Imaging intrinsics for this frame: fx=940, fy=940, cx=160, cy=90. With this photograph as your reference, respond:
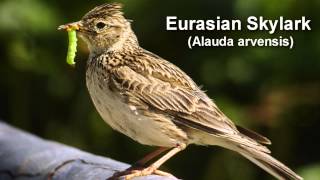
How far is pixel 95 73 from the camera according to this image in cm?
503

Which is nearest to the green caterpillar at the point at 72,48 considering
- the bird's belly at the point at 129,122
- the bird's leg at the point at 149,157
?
the bird's belly at the point at 129,122

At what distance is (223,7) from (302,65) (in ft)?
2.51

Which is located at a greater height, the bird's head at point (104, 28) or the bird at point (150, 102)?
the bird's head at point (104, 28)

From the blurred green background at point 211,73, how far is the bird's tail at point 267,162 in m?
2.06

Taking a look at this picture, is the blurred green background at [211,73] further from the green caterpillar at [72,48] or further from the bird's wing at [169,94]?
the bird's wing at [169,94]

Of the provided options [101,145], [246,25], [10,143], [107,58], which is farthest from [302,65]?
[10,143]

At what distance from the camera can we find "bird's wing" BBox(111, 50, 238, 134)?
4879 millimetres

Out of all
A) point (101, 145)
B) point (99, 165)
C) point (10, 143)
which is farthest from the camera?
point (101, 145)

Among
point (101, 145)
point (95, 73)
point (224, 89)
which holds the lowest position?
point (101, 145)

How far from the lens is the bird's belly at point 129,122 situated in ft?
15.4

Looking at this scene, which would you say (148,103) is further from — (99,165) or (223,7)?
(223,7)

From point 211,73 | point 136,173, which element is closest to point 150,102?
point 136,173

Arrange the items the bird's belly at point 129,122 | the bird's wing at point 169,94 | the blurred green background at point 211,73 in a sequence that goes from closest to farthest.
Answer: the bird's belly at point 129,122 → the bird's wing at point 169,94 → the blurred green background at point 211,73

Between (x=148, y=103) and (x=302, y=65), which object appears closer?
(x=148, y=103)
